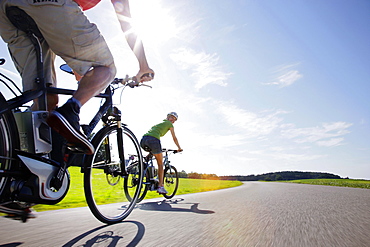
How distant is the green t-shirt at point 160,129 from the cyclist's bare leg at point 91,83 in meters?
4.15

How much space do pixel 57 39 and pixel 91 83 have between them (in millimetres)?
390

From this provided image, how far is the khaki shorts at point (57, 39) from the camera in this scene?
1.75m

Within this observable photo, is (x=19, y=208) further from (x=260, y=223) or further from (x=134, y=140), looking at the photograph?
(x=260, y=223)

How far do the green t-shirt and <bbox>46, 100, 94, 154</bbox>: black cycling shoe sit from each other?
4.22 metres

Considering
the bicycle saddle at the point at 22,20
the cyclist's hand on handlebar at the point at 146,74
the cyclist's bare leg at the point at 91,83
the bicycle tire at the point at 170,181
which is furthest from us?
the bicycle tire at the point at 170,181

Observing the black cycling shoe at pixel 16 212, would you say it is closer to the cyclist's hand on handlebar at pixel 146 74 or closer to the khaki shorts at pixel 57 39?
the khaki shorts at pixel 57 39

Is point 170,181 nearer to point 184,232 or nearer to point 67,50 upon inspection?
point 184,232

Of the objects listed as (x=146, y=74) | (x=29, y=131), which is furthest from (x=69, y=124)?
(x=146, y=74)

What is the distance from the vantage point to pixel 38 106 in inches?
75.8

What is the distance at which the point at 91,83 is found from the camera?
204cm

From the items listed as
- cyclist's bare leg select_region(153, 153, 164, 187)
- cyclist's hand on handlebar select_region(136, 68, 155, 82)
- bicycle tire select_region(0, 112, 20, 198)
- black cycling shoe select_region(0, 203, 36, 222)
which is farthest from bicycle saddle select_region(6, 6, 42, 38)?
cyclist's bare leg select_region(153, 153, 164, 187)

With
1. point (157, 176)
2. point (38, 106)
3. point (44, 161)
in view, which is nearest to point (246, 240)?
point (44, 161)

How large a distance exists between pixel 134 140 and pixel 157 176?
3.28 metres

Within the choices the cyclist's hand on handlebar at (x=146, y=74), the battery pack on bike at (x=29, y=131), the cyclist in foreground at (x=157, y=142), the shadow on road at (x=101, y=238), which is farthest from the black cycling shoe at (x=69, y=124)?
the cyclist in foreground at (x=157, y=142)
